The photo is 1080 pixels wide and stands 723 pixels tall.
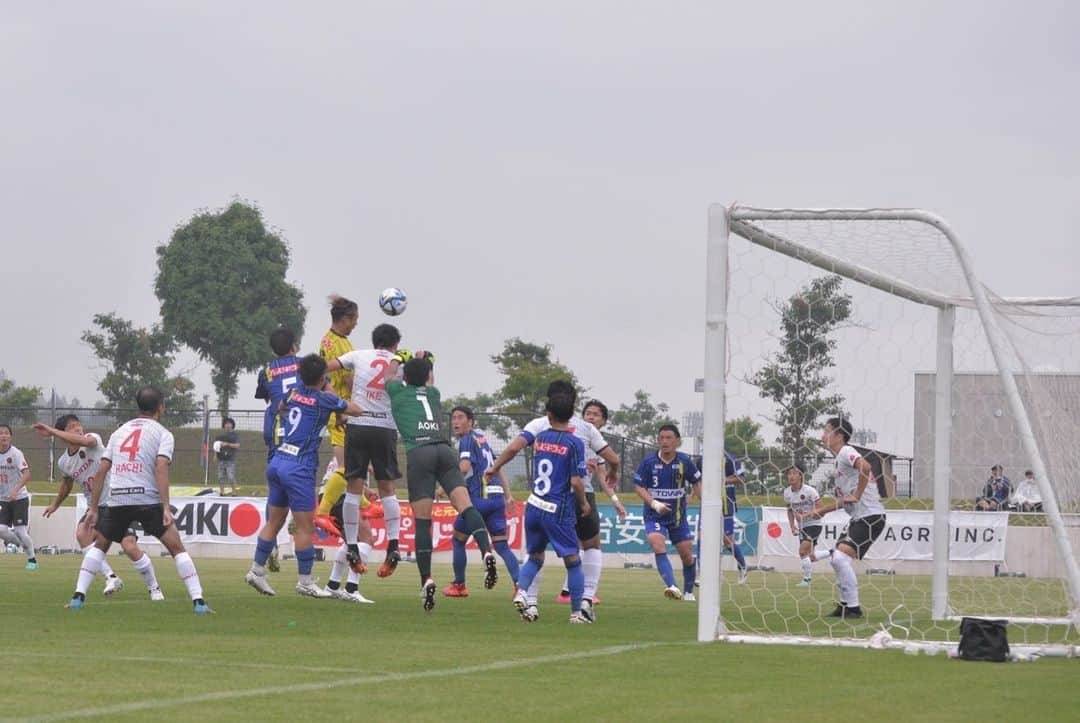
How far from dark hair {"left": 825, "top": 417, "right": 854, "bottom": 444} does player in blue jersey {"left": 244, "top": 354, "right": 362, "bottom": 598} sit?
4704 mm

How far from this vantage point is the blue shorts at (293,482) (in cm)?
1454

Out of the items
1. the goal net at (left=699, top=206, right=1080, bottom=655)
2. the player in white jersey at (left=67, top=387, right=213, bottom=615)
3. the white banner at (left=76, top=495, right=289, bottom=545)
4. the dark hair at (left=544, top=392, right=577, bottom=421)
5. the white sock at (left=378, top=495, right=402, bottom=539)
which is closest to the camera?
the goal net at (left=699, top=206, right=1080, bottom=655)

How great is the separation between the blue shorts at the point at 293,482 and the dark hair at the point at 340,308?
1799 millimetres

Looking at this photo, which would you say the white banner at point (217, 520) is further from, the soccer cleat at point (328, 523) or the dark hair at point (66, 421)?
the soccer cleat at point (328, 523)

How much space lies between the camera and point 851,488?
53.9 ft

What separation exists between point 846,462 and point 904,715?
877 centimetres

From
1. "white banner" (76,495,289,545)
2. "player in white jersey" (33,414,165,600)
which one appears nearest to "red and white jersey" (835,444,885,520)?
"player in white jersey" (33,414,165,600)

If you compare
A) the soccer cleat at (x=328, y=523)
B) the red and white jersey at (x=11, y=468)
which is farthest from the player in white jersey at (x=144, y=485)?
the red and white jersey at (x=11, y=468)

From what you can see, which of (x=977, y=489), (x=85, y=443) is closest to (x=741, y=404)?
(x=85, y=443)

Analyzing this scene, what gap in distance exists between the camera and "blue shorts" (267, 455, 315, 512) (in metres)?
14.5

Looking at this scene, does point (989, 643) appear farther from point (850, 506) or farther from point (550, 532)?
point (850, 506)

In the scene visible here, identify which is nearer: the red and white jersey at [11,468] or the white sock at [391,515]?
the white sock at [391,515]

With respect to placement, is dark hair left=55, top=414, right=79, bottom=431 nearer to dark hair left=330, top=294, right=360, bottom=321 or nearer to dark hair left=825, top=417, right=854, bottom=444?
dark hair left=330, top=294, right=360, bottom=321

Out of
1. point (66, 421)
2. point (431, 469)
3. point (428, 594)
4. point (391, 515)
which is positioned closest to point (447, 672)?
point (428, 594)
